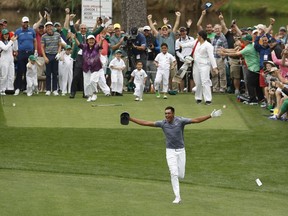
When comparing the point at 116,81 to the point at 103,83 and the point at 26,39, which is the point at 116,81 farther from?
the point at 26,39

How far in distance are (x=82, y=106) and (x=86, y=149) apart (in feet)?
16.5

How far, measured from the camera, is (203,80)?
105 feet

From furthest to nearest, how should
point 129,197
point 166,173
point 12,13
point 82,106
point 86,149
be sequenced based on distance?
point 12,13 < point 82,106 < point 86,149 < point 166,173 < point 129,197

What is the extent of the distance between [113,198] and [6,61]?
43.9 feet

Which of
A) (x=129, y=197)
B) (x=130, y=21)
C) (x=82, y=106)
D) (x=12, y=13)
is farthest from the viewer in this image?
(x=12, y=13)

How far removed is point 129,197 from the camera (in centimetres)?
2200

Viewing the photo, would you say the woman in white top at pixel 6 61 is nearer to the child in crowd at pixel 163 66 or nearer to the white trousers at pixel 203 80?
the child in crowd at pixel 163 66

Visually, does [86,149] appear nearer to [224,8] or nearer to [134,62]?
[134,62]

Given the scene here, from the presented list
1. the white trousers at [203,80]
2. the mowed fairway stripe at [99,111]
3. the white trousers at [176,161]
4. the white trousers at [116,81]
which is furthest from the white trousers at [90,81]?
the white trousers at [176,161]

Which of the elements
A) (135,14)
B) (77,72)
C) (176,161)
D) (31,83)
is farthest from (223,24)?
(176,161)

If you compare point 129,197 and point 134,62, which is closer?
point 129,197

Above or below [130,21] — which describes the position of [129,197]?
below

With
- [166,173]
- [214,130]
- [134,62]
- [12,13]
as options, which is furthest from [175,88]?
[12,13]

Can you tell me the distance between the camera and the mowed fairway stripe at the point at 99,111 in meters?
29.4
